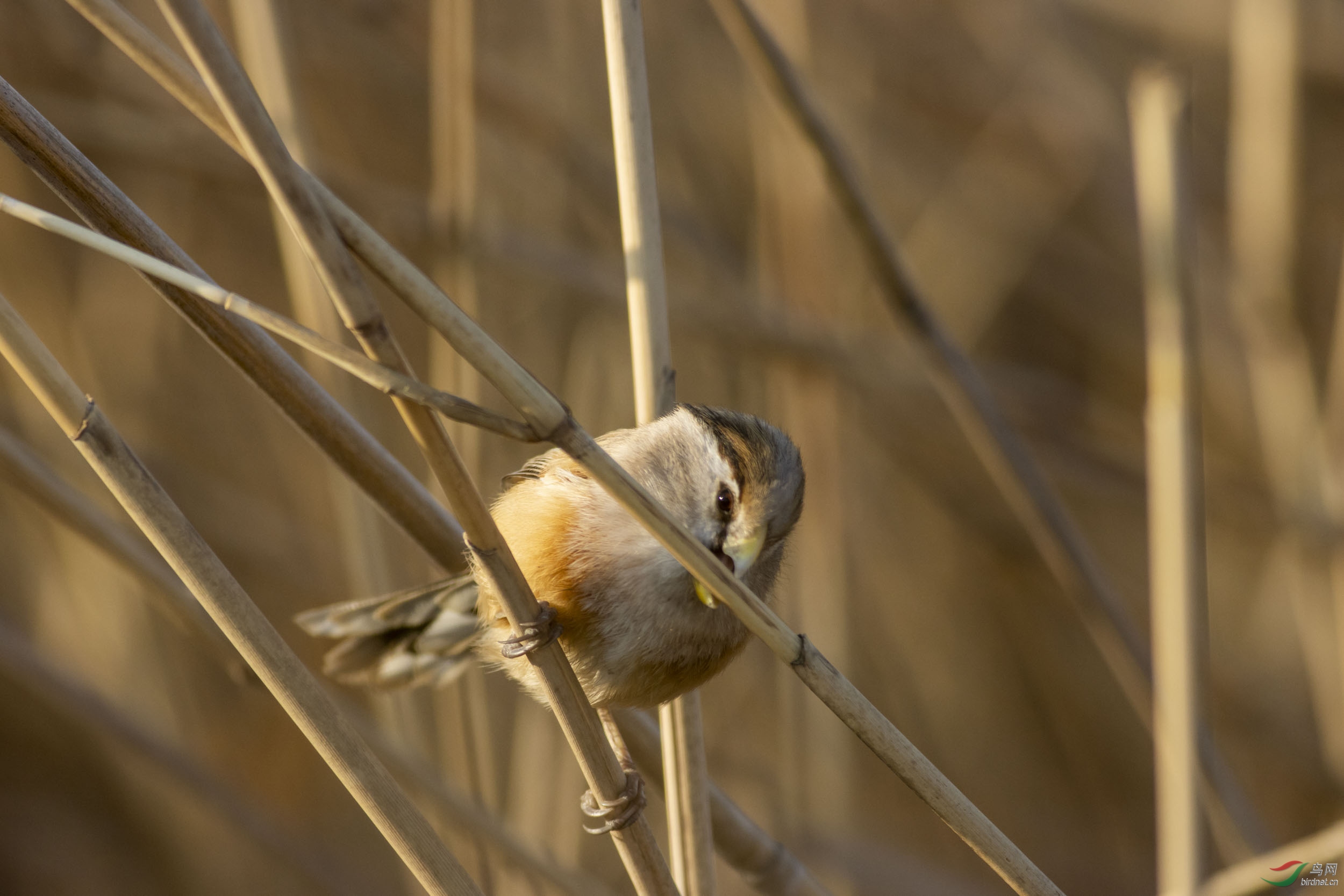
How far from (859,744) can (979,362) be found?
58.1 inches

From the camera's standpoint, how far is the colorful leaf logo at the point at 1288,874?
1521 mm

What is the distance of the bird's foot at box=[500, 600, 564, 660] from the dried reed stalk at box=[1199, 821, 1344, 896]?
41.5 inches

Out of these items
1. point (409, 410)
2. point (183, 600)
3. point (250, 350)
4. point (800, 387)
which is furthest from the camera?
point (800, 387)

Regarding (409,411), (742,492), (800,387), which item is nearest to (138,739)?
(742,492)

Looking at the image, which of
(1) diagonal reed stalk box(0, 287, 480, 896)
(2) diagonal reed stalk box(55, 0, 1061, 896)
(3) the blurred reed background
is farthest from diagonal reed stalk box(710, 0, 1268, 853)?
(1) diagonal reed stalk box(0, 287, 480, 896)

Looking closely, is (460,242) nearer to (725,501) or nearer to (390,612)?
(390,612)

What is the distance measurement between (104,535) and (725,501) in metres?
1.08

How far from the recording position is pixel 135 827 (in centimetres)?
372

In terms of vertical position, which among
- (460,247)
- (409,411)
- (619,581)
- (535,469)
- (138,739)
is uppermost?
(460,247)

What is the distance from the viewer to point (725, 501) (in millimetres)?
1824

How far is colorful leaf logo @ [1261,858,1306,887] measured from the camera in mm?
1521

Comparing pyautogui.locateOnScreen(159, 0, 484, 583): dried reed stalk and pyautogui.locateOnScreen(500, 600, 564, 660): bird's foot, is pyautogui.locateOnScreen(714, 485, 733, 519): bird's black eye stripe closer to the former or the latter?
pyautogui.locateOnScreen(500, 600, 564, 660): bird's foot

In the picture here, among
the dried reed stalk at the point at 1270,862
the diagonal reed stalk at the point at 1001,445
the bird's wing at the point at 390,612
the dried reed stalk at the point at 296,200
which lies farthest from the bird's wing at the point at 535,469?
the dried reed stalk at the point at 1270,862

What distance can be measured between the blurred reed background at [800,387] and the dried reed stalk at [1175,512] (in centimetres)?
121
